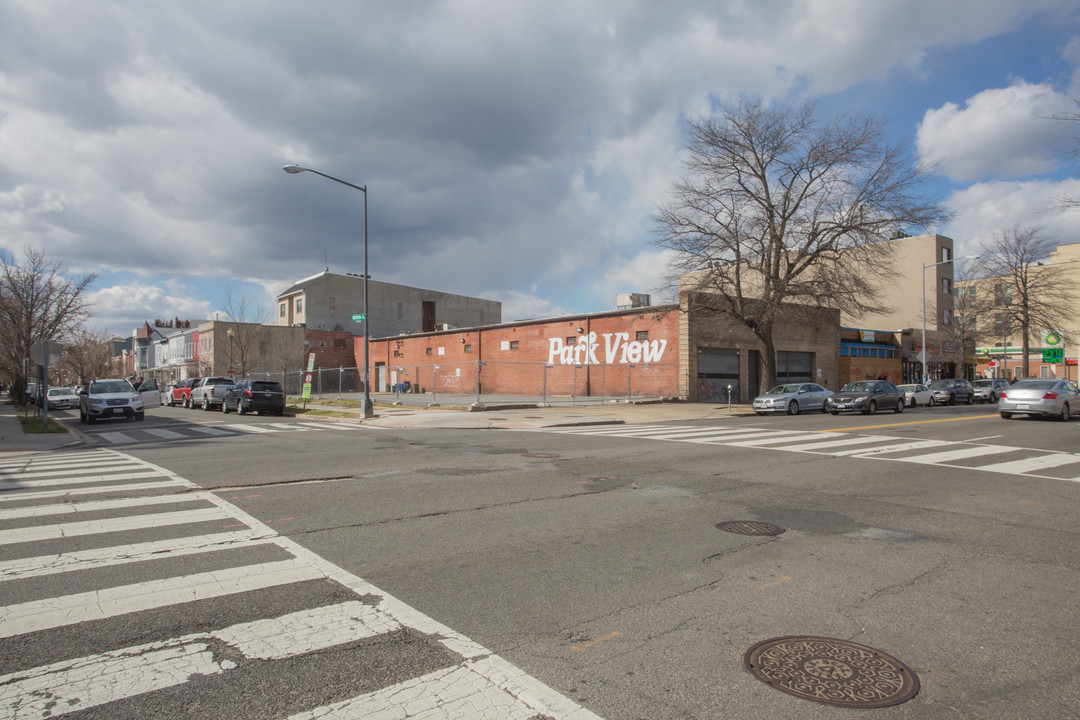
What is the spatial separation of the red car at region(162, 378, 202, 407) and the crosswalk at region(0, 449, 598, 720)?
3331 cm

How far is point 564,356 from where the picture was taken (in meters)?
39.5

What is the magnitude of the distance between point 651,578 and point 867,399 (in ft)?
83.9

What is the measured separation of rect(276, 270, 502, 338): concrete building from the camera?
213 ft

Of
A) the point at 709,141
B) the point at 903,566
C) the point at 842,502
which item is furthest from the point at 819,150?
the point at 903,566

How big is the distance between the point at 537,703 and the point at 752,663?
4.31 ft

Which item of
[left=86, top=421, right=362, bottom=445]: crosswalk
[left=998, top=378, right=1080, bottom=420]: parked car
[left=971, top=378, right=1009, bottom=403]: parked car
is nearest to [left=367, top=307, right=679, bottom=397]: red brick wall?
[left=86, top=421, right=362, bottom=445]: crosswalk

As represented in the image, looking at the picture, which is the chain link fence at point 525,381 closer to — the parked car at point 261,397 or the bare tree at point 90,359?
the parked car at point 261,397

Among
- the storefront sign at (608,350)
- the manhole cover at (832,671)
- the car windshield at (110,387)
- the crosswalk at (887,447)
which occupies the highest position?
the storefront sign at (608,350)

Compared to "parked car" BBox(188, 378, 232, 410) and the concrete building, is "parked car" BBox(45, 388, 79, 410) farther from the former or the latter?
the concrete building

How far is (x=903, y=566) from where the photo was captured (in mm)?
5465

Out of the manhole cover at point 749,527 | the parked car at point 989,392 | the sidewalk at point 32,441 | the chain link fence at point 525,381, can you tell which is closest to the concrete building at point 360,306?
the chain link fence at point 525,381

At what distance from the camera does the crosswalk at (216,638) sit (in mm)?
3174

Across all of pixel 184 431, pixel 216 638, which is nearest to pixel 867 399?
pixel 184 431

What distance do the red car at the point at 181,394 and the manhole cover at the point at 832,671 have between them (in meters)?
37.9
